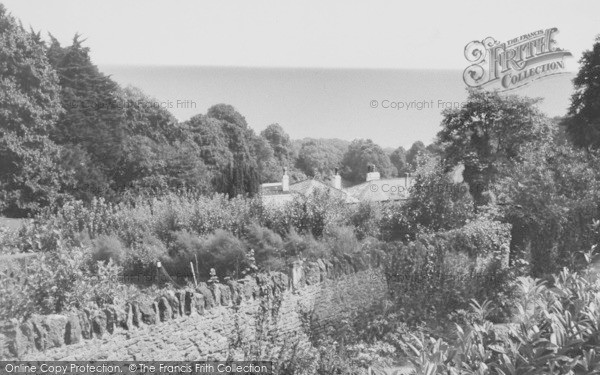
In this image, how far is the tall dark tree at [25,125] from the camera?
70.1 feet

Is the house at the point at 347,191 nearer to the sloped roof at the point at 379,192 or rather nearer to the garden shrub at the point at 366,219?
the sloped roof at the point at 379,192

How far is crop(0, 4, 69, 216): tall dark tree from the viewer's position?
21.4 m

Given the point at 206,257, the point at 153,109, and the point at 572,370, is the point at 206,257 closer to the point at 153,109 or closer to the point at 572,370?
the point at 572,370

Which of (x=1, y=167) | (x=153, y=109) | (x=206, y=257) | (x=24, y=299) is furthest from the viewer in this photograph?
(x=153, y=109)

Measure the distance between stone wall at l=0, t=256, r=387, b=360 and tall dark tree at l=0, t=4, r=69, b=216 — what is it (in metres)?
18.5

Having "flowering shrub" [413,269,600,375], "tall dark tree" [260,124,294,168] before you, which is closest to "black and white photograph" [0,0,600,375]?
"flowering shrub" [413,269,600,375]

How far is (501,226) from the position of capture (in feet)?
33.5

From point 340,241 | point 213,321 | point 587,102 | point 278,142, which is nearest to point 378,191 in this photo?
point 587,102

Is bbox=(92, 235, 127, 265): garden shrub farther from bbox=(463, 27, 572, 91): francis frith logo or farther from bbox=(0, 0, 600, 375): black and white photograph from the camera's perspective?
bbox=(463, 27, 572, 91): francis frith logo

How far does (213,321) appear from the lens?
582cm

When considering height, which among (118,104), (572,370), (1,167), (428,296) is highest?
(118,104)

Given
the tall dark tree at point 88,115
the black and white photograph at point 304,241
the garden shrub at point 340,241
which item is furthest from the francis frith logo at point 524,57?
the tall dark tree at point 88,115

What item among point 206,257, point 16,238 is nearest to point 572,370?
point 206,257

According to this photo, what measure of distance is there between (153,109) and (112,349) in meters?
27.5
